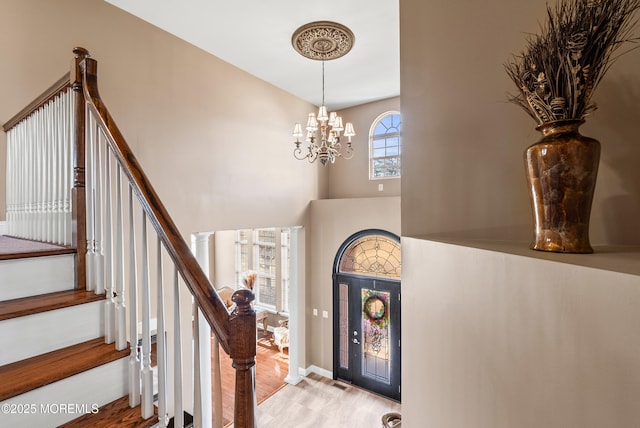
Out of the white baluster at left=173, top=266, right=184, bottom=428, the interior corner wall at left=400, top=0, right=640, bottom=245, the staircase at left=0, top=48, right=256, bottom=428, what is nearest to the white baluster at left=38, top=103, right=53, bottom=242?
the staircase at left=0, top=48, right=256, bottom=428

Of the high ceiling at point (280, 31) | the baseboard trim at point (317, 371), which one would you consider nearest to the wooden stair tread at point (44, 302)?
the high ceiling at point (280, 31)

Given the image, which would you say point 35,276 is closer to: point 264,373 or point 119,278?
→ point 119,278

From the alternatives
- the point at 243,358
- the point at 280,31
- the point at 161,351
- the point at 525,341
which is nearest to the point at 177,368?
the point at 161,351

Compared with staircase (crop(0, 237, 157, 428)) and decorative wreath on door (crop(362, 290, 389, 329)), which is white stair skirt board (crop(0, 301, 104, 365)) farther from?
decorative wreath on door (crop(362, 290, 389, 329))

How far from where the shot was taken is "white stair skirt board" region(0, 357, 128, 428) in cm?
115

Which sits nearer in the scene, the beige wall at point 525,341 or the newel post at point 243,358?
the beige wall at point 525,341

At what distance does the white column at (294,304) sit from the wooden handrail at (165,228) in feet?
14.3

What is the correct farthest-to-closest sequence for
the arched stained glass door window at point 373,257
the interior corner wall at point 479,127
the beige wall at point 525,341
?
the arched stained glass door window at point 373,257 → the interior corner wall at point 479,127 → the beige wall at point 525,341

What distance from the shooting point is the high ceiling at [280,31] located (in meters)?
3.07

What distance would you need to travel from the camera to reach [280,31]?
349 centimetres

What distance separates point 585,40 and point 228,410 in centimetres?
571

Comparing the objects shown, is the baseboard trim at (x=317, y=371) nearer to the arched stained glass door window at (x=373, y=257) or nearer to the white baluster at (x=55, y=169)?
the arched stained glass door window at (x=373, y=257)

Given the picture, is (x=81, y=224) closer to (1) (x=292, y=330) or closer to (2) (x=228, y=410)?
(2) (x=228, y=410)

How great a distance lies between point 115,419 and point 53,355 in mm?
434
